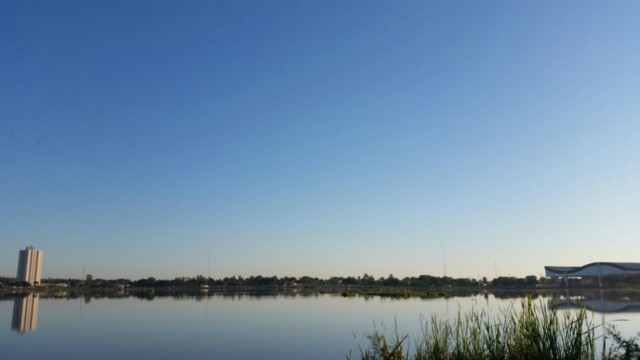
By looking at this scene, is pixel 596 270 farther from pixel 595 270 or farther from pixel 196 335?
pixel 196 335

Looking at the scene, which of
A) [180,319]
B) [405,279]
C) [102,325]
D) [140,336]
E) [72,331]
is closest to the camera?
[140,336]

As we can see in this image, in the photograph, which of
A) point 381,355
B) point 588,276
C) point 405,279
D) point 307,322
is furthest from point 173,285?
point 381,355

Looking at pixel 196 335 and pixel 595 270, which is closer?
pixel 196 335

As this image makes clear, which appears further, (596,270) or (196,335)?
(596,270)

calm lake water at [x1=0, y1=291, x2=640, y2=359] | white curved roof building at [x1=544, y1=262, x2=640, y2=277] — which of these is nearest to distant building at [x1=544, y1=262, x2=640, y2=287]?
white curved roof building at [x1=544, y1=262, x2=640, y2=277]

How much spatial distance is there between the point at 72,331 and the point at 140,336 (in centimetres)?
736

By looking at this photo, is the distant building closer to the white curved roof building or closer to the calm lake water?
the white curved roof building

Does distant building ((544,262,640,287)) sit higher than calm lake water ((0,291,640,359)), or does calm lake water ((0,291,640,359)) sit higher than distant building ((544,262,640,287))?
distant building ((544,262,640,287))

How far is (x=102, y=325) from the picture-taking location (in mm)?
43781

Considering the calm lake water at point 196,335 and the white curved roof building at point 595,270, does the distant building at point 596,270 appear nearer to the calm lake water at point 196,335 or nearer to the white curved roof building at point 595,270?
the white curved roof building at point 595,270

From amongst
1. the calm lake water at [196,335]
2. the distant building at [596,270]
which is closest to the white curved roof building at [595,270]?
the distant building at [596,270]

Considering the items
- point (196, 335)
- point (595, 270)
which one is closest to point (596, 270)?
point (595, 270)

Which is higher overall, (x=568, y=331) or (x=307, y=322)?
(x=568, y=331)

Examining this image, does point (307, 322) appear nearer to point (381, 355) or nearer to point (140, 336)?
point (140, 336)
